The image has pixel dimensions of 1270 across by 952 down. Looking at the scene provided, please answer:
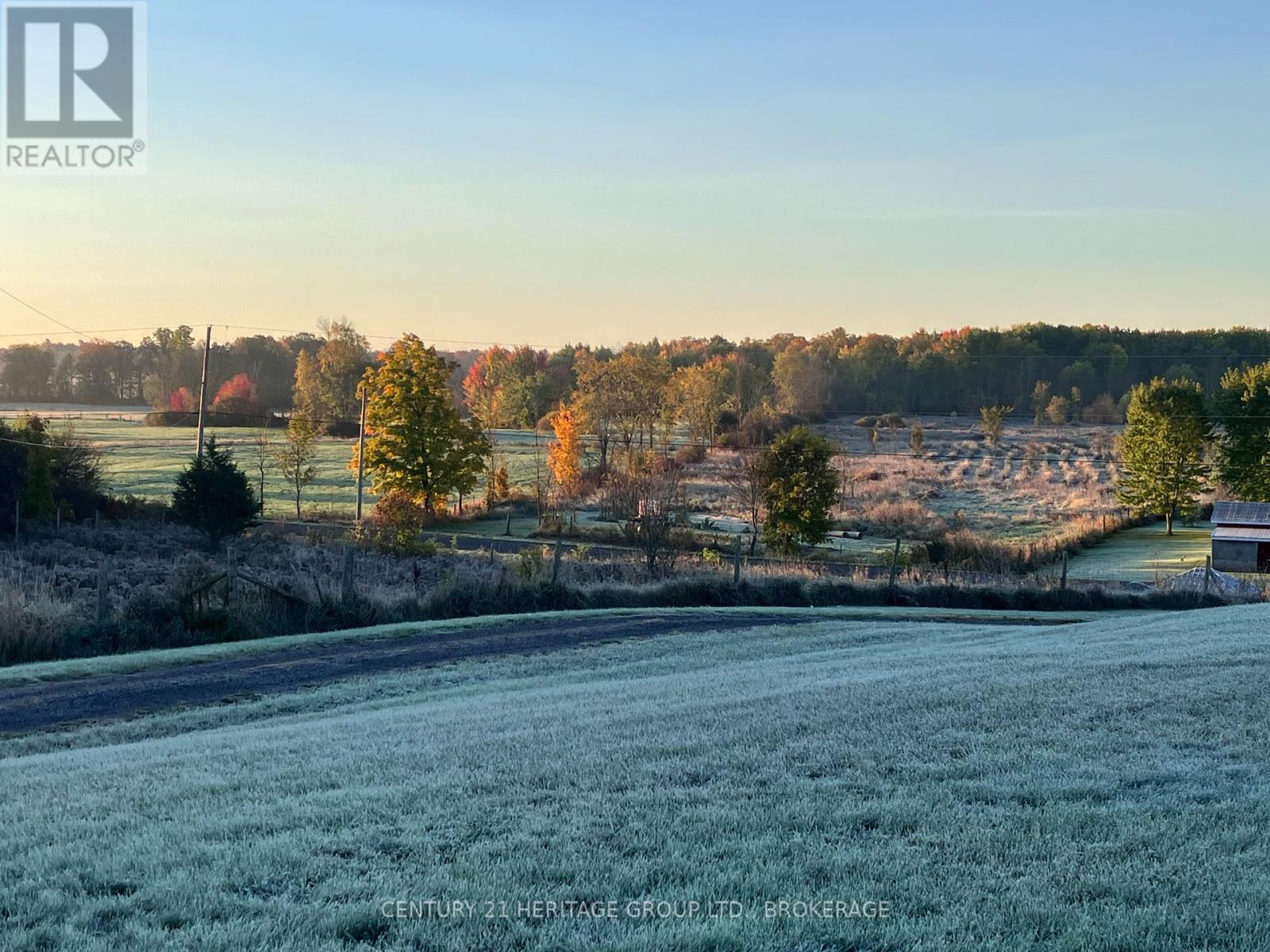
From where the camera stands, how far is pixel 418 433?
59.9 meters

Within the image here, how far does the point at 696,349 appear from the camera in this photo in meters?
132

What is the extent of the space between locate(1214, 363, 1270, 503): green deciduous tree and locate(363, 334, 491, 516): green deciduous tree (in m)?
43.8

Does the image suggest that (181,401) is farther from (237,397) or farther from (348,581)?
(348,581)

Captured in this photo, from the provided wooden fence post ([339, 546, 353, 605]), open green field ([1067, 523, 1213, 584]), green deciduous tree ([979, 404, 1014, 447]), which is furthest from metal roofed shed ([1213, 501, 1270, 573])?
green deciduous tree ([979, 404, 1014, 447])

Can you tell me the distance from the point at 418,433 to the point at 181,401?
181 ft

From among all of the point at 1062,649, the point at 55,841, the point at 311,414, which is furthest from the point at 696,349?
the point at 55,841

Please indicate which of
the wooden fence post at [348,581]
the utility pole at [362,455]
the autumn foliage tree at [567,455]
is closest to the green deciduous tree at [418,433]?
the utility pole at [362,455]

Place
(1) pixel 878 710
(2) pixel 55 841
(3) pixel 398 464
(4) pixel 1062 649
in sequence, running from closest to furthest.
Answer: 1. (2) pixel 55 841
2. (1) pixel 878 710
3. (4) pixel 1062 649
4. (3) pixel 398 464

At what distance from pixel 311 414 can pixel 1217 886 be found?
97.1 metres

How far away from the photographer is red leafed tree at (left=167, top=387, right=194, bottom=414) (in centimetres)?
10469

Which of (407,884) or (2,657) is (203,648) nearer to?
(2,657)

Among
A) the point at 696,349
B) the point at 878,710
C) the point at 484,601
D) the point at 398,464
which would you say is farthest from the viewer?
the point at 696,349

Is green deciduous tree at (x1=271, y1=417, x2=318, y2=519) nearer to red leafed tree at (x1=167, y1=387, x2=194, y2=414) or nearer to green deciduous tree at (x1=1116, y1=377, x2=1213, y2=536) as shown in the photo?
green deciduous tree at (x1=1116, y1=377, x2=1213, y2=536)

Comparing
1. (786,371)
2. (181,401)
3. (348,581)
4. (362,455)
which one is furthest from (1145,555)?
(181,401)
